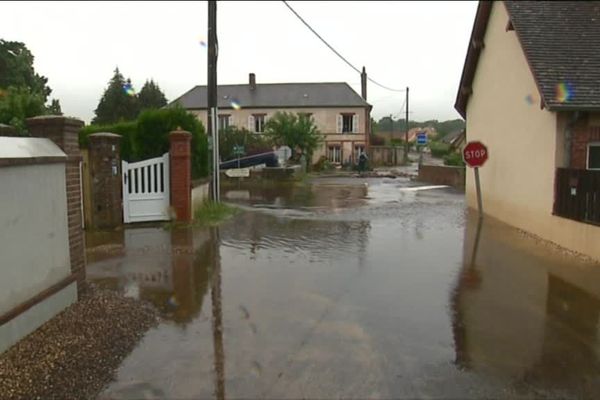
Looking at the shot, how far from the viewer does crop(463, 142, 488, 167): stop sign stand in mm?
13227

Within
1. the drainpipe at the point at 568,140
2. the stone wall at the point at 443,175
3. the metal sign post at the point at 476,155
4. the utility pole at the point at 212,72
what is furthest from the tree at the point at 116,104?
the drainpipe at the point at 568,140

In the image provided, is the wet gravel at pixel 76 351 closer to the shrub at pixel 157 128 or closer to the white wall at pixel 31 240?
the white wall at pixel 31 240

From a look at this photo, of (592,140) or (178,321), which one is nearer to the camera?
(178,321)

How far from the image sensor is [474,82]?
50.4ft

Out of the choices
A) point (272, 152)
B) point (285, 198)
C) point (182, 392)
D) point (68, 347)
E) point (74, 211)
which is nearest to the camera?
point (182, 392)

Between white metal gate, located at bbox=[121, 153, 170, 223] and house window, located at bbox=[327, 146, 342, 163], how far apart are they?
1370 inches

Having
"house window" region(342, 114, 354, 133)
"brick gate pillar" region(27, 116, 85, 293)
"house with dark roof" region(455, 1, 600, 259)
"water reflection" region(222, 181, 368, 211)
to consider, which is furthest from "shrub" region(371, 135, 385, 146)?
"brick gate pillar" region(27, 116, 85, 293)

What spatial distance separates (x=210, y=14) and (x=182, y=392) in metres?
11.5

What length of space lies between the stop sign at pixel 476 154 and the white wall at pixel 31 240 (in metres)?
10.6

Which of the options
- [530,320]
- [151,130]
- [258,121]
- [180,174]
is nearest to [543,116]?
[530,320]

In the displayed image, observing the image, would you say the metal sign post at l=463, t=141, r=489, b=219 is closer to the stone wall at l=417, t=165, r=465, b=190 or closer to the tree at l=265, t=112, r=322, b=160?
the stone wall at l=417, t=165, r=465, b=190

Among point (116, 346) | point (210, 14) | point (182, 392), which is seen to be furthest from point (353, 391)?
point (210, 14)

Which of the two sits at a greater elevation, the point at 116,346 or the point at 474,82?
the point at 474,82

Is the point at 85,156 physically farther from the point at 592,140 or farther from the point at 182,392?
the point at 592,140
